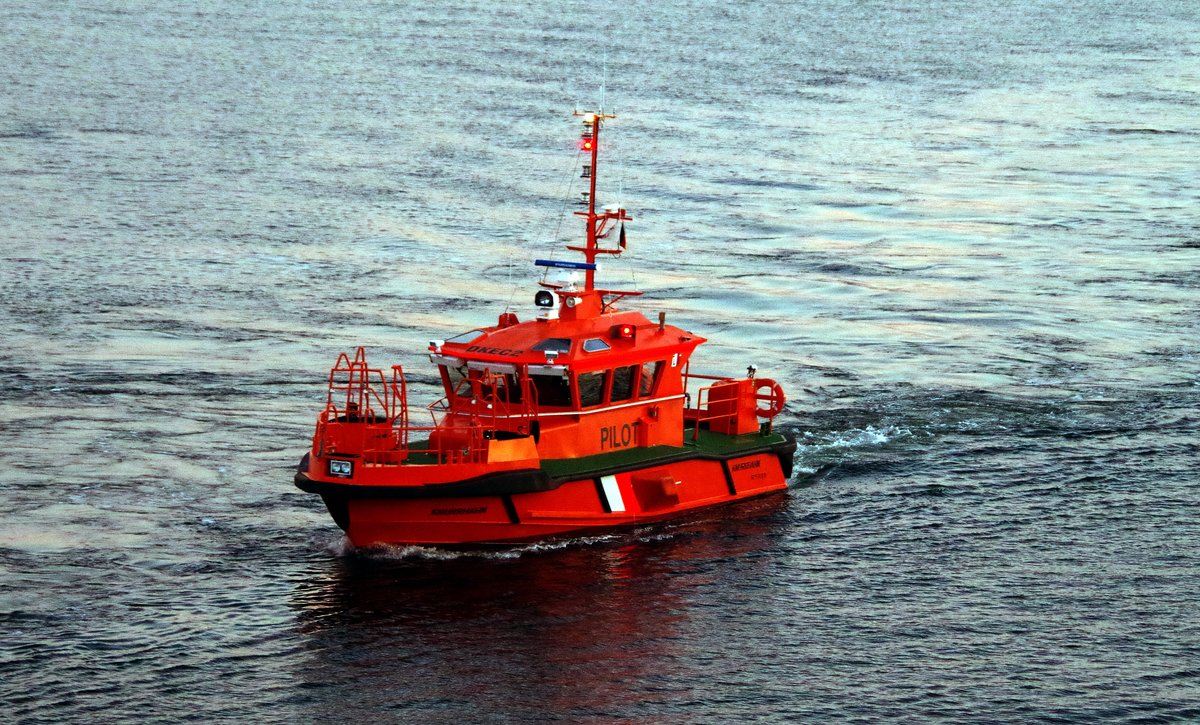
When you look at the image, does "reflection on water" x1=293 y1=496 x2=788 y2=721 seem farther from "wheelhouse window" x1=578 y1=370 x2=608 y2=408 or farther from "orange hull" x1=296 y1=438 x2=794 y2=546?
"wheelhouse window" x1=578 y1=370 x2=608 y2=408

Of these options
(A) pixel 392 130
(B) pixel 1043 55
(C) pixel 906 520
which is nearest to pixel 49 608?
(C) pixel 906 520

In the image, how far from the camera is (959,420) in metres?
31.1

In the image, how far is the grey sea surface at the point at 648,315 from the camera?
66.2 ft

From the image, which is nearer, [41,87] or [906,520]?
[906,520]

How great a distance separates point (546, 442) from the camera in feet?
78.7

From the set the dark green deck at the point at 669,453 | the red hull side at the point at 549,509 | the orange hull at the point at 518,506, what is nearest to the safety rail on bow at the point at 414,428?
the orange hull at the point at 518,506

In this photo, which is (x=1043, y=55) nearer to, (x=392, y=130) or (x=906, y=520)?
(x=392, y=130)

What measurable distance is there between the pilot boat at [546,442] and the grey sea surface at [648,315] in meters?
0.56

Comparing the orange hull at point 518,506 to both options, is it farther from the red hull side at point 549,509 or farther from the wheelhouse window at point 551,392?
the wheelhouse window at point 551,392

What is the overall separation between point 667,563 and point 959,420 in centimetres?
930

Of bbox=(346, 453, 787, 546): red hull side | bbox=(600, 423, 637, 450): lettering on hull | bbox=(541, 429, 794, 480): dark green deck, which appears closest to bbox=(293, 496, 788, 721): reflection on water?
bbox=(346, 453, 787, 546): red hull side

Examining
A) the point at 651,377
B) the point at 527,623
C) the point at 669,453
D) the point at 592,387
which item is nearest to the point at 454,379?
the point at 592,387

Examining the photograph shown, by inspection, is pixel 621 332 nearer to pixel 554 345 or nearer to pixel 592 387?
pixel 592 387

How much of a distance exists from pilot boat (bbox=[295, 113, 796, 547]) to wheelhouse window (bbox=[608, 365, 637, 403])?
0.07 ft
